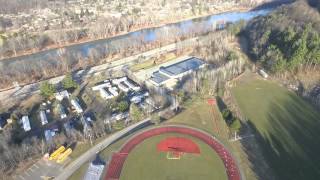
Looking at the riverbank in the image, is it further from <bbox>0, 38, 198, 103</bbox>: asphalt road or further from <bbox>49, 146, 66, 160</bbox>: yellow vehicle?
<bbox>49, 146, 66, 160</bbox>: yellow vehicle

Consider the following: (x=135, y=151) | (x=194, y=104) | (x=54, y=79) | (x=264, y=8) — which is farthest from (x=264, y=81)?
(x=264, y=8)

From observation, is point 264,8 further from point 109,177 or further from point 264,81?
point 109,177

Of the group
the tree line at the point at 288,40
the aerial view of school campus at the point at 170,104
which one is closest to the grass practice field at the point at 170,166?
the aerial view of school campus at the point at 170,104

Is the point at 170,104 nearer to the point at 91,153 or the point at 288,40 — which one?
the point at 91,153

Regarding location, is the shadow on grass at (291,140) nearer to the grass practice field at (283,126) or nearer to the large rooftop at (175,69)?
the grass practice field at (283,126)

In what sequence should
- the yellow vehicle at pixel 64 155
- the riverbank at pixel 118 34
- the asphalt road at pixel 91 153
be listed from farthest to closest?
the riverbank at pixel 118 34
the yellow vehicle at pixel 64 155
the asphalt road at pixel 91 153

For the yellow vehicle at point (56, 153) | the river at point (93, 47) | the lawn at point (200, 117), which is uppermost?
the river at point (93, 47)
